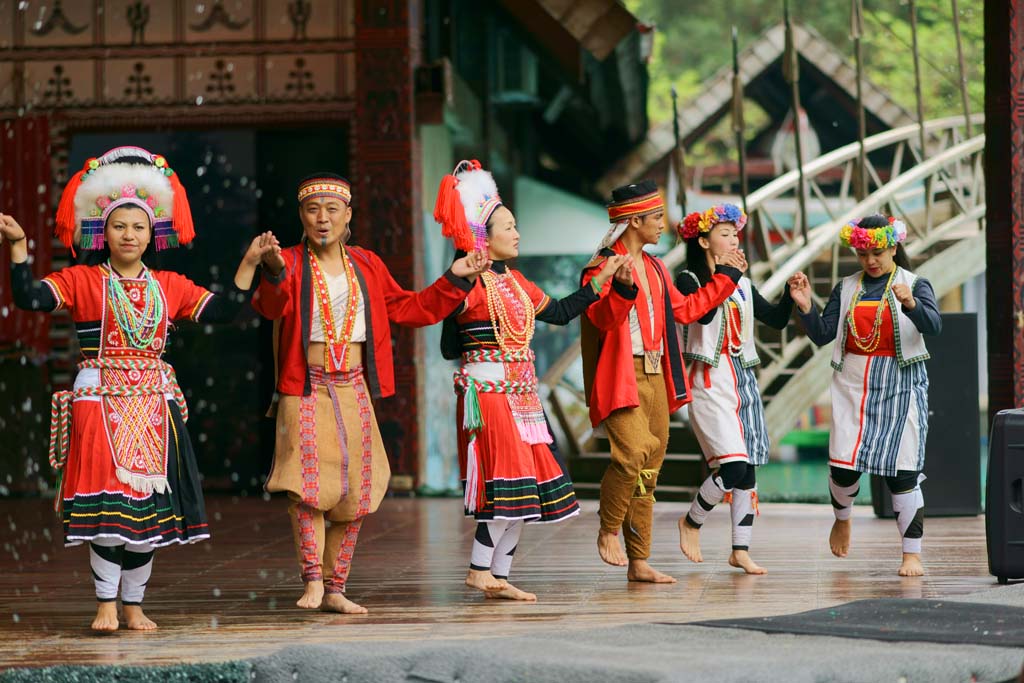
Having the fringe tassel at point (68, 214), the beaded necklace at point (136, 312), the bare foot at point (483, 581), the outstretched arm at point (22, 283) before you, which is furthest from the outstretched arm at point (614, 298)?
the outstretched arm at point (22, 283)

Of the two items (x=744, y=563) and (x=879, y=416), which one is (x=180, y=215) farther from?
(x=879, y=416)

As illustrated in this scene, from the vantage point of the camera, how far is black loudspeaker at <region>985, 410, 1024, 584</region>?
5340 mm

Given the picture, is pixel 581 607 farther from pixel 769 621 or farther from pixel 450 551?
pixel 450 551

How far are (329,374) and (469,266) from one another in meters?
0.62

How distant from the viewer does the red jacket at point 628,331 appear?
18.8 feet

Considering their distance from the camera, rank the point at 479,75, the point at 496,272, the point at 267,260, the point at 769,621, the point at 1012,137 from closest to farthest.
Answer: the point at 769,621 < the point at 267,260 < the point at 496,272 < the point at 1012,137 < the point at 479,75

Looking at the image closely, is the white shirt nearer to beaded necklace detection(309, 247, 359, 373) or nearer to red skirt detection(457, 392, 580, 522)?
beaded necklace detection(309, 247, 359, 373)

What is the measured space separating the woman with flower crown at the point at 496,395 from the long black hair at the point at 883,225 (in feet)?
3.96

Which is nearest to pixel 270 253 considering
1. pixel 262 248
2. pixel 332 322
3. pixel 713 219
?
pixel 262 248

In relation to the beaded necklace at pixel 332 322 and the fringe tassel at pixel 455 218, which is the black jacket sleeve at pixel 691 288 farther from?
the beaded necklace at pixel 332 322

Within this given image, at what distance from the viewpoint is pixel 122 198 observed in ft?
16.5

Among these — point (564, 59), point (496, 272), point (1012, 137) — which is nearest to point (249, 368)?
point (564, 59)

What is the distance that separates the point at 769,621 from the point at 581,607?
1.01 m

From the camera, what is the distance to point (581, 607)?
5.08 m
